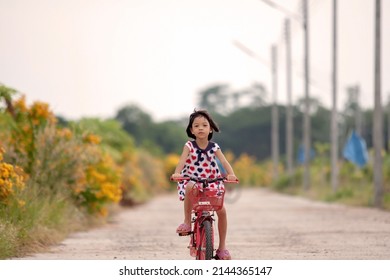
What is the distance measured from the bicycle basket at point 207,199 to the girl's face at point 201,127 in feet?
1.97

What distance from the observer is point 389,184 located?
3106 centimetres

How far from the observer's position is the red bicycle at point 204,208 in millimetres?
11102

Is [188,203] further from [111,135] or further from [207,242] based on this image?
[111,135]

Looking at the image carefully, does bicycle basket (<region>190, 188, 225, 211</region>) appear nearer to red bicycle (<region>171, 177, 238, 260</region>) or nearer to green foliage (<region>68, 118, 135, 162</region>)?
red bicycle (<region>171, 177, 238, 260</region>)

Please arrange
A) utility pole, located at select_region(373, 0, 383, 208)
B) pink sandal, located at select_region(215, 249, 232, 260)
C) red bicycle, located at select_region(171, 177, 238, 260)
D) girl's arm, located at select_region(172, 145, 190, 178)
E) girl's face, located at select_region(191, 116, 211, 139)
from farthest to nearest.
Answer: utility pole, located at select_region(373, 0, 383, 208)
pink sandal, located at select_region(215, 249, 232, 260)
girl's face, located at select_region(191, 116, 211, 139)
girl's arm, located at select_region(172, 145, 190, 178)
red bicycle, located at select_region(171, 177, 238, 260)

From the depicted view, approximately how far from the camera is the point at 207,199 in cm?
1115

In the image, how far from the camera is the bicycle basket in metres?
11.1

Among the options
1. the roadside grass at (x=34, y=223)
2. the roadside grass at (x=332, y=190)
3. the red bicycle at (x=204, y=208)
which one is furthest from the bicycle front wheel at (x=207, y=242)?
the roadside grass at (x=332, y=190)

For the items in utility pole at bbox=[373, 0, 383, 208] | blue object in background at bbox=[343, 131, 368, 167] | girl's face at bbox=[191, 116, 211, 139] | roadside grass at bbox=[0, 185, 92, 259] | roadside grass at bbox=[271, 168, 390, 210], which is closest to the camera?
girl's face at bbox=[191, 116, 211, 139]

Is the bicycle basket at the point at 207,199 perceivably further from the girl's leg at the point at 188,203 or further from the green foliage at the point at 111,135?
the green foliage at the point at 111,135

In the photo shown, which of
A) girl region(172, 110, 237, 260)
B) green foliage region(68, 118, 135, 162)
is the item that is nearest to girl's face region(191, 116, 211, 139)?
girl region(172, 110, 237, 260)

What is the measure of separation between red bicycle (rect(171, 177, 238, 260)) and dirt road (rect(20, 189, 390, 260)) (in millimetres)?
1882

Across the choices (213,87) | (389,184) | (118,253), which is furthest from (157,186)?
(213,87)
